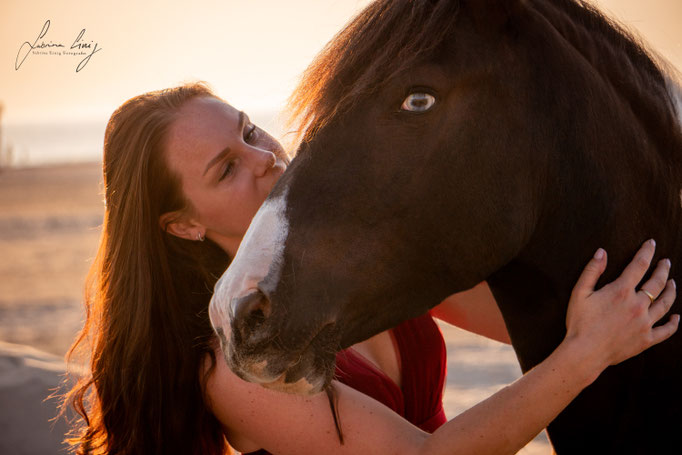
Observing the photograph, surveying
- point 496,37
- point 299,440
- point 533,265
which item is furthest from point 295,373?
point 496,37

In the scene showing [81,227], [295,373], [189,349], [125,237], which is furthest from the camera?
[81,227]

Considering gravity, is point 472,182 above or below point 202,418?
above

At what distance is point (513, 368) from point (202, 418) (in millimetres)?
4345

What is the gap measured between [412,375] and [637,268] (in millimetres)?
1133

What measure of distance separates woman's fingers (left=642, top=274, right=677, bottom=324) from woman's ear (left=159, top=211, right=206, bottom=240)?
166 cm

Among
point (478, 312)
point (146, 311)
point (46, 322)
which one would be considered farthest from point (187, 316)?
Result: point (46, 322)

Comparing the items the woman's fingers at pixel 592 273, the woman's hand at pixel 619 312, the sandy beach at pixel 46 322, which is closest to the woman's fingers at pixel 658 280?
the woman's hand at pixel 619 312

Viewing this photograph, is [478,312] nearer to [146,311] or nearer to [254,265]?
[146,311]

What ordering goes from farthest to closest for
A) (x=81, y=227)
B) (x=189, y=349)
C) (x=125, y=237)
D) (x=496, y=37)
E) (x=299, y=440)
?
(x=81, y=227), (x=125, y=237), (x=189, y=349), (x=299, y=440), (x=496, y=37)

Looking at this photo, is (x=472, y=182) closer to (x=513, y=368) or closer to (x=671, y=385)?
(x=671, y=385)

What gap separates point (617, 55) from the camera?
6.22 feet

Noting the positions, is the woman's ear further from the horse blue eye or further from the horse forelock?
the horse blue eye

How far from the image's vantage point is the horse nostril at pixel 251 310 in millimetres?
1520

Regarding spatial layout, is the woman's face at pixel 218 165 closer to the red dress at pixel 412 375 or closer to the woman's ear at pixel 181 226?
Result: the woman's ear at pixel 181 226
